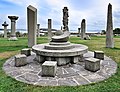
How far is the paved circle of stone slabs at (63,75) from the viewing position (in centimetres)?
432

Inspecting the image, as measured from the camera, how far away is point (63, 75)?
15.9 ft

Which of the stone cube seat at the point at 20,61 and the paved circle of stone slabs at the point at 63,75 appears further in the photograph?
the stone cube seat at the point at 20,61

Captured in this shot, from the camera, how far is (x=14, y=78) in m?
4.62

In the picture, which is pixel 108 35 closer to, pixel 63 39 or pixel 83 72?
pixel 63 39

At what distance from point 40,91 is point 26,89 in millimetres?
436

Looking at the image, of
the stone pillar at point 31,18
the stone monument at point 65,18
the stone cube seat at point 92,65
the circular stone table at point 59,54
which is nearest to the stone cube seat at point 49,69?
the circular stone table at point 59,54

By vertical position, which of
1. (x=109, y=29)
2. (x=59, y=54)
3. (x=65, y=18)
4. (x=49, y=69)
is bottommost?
(x=49, y=69)

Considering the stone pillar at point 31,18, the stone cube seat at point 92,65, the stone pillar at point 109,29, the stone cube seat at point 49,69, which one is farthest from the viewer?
the stone pillar at point 31,18

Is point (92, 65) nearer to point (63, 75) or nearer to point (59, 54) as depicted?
point (63, 75)

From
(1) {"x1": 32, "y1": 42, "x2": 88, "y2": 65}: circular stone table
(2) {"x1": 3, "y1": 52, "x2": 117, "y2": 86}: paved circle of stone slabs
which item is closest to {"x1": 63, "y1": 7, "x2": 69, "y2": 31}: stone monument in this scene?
(1) {"x1": 32, "y1": 42, "x2": 88, "y2": 65}: circular stone table

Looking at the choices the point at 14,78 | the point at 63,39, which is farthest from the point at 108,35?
the point at 14,78

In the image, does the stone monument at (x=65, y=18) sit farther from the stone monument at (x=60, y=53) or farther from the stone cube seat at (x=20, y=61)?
the stone cube seat at (x=20, y=61)

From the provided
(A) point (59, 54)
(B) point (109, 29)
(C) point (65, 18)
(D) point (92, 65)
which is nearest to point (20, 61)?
(A) point (59, 54)

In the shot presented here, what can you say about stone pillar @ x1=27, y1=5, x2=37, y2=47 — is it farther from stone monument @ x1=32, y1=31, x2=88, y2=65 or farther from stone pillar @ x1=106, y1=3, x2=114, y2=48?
stone pillar @ x1=106, y1=3, x2=114, y2=48
